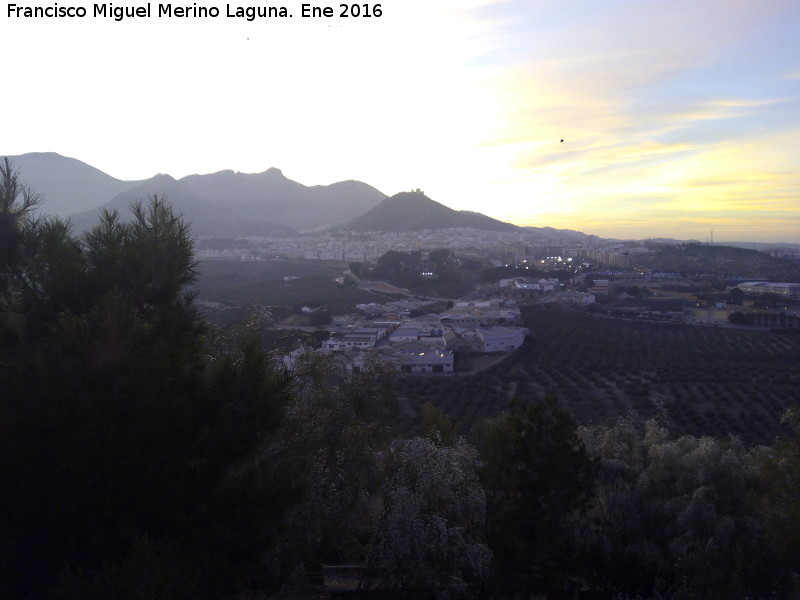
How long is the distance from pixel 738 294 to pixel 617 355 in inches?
617

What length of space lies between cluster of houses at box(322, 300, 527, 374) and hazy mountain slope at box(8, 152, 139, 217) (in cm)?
4658

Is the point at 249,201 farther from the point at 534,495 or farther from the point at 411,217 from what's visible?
the point at 534,495

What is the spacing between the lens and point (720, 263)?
157 feet

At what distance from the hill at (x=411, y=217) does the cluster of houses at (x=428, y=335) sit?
45222 millimetres

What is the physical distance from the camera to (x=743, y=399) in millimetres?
13148

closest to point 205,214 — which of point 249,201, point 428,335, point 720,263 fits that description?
point 249,201

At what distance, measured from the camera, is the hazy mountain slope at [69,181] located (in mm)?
61281

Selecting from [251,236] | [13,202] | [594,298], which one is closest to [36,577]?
[13,202]

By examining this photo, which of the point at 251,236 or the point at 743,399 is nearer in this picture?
the point at 743,399

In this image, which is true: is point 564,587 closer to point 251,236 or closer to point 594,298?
point 594,298

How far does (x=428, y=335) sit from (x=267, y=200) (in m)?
77.8

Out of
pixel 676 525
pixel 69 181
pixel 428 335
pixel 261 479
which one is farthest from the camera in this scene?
pixel 69 181

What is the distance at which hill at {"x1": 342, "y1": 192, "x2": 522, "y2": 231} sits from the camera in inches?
2768

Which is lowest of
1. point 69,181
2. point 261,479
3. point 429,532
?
point 429,532
